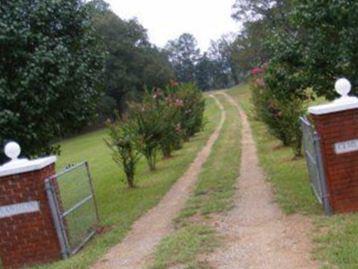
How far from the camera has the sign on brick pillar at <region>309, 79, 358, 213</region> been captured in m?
8.75

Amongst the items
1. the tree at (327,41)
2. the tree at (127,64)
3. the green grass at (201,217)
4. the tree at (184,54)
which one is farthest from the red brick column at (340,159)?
the tree at (184,54)

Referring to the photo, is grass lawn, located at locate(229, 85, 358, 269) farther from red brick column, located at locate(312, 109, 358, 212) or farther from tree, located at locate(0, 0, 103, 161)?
tree, located at locate(0, 0, 103, 161)

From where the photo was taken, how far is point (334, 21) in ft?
37.5

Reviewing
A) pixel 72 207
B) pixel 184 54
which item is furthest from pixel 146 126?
pixel 184 54

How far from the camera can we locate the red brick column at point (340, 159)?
28.7 feet

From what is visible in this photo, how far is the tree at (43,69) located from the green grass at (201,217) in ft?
10.4

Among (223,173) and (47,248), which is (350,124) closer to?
(47,248)

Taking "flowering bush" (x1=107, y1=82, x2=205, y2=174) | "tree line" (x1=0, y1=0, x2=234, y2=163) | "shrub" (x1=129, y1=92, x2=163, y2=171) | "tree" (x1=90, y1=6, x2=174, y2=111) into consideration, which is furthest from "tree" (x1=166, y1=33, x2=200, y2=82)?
"tree line" (x1=0, y1=0, x2=234, y2=163)

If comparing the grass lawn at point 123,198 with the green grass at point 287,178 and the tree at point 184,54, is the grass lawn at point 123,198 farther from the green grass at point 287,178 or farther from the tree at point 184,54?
the tree at point 184,54

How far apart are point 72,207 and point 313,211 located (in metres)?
3.53

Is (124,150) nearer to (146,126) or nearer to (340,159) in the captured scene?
(146,126)

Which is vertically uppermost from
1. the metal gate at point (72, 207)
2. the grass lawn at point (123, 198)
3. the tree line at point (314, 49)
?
the tree line at point (314, 49)

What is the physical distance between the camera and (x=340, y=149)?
8.78 metres

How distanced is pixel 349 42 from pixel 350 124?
111 inches
